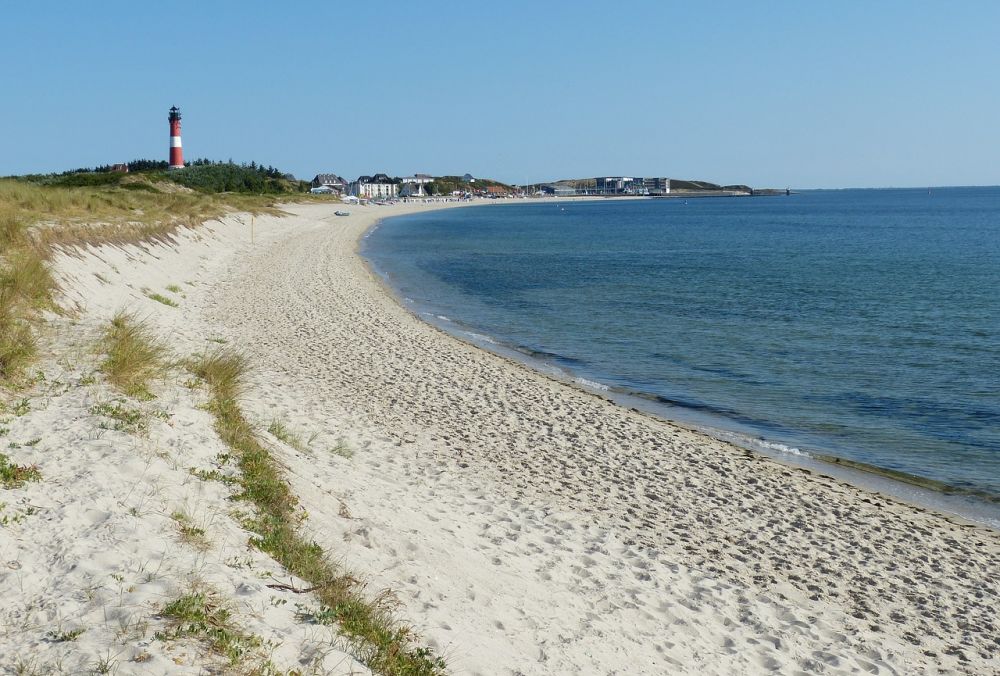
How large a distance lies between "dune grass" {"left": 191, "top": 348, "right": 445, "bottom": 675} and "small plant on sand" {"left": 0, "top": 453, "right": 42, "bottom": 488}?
1.69 metres

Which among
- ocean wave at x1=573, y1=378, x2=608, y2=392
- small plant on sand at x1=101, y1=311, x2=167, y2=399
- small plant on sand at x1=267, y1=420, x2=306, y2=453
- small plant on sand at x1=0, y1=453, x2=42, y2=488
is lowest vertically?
ocean wave at x1=573, y1=378, x2=608, y2=392

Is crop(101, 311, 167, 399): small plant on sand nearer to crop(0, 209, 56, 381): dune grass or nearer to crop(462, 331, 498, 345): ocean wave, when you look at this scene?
crop(0, 209, 56, 381): dune grass

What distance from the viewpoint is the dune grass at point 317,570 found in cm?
550

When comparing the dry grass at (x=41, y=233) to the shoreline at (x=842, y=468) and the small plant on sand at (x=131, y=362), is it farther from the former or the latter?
the shoreline at (x=842, y=468)

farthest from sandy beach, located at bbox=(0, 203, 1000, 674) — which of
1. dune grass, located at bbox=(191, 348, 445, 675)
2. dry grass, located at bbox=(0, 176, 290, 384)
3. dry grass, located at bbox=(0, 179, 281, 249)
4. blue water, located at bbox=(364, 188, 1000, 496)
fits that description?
dry grass, located at bbox=(0, 179, 281, 249)

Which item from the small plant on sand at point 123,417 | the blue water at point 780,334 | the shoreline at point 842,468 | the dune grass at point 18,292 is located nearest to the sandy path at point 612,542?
the shoreline at point 842,468

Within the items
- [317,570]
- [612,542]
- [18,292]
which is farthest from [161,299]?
[317,570]

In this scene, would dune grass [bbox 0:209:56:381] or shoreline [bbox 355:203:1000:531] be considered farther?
shoreline [bbox 355:203:1000:531]

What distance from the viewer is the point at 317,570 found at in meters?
6.41

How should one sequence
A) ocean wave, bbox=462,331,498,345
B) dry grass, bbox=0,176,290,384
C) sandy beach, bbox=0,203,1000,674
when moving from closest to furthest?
sandy beach, bbox=0,203,1000,674
dry grass, bbox=0,176,290,384
ocean wave, bbox=462,331,498,345

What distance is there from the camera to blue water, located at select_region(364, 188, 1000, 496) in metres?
14.7

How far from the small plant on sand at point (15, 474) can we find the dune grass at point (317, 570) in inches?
66.5

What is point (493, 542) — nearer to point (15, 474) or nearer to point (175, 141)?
point (15, 474)

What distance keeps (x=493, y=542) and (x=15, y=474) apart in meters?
4.48
